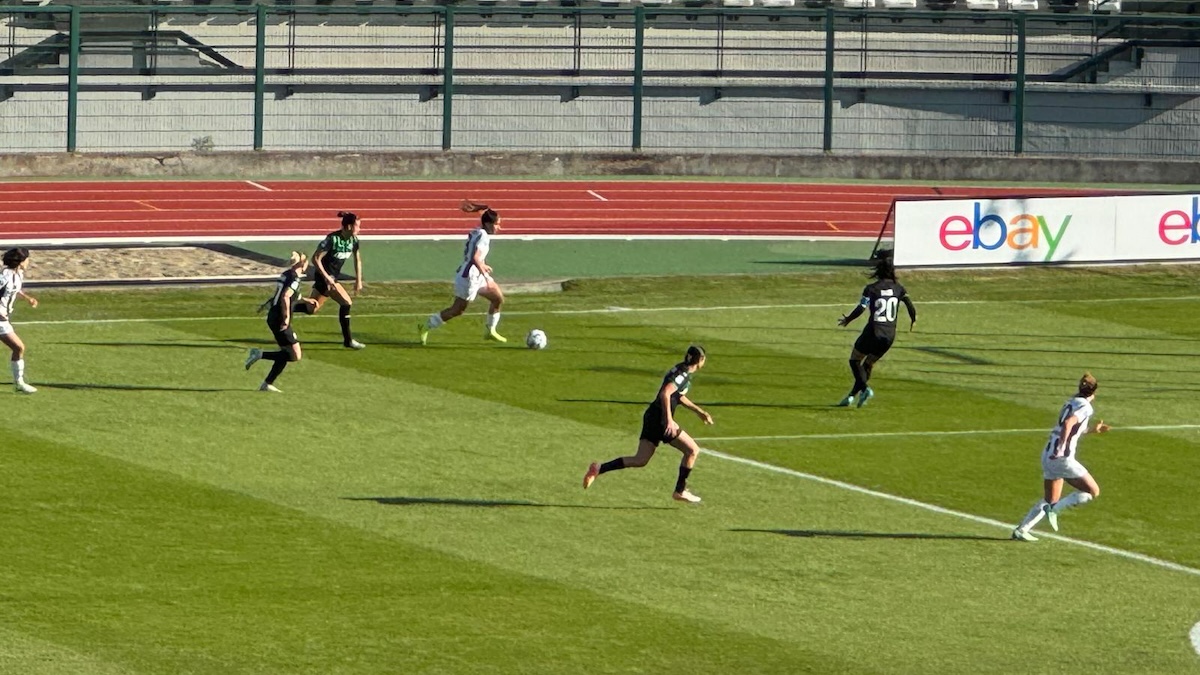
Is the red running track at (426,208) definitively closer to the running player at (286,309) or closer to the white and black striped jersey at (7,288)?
the white and black striped jersey at (7,288)

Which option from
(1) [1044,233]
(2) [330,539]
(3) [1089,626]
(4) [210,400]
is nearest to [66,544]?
(2) [330,539]

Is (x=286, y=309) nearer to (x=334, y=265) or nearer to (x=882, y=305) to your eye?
(x=334, y=265)

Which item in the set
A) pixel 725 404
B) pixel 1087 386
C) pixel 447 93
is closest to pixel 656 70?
pixel 447 93

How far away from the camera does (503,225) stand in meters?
40.2

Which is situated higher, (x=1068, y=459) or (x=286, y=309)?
(x=286, y=309)

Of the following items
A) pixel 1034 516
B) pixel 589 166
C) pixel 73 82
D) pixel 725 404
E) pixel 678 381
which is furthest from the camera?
pixel 589 166

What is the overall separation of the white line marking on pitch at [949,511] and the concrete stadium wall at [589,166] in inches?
939

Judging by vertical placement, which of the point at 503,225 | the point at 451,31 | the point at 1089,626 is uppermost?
the point at 451,31

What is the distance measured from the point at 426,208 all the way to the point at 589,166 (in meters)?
6.12

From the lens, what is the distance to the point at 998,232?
35.9m

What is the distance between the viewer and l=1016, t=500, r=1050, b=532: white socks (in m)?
18.4

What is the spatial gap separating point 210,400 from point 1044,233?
56.4 ft

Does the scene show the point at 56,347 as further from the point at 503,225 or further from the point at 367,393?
the point at 503,225

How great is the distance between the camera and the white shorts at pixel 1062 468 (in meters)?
18.0
